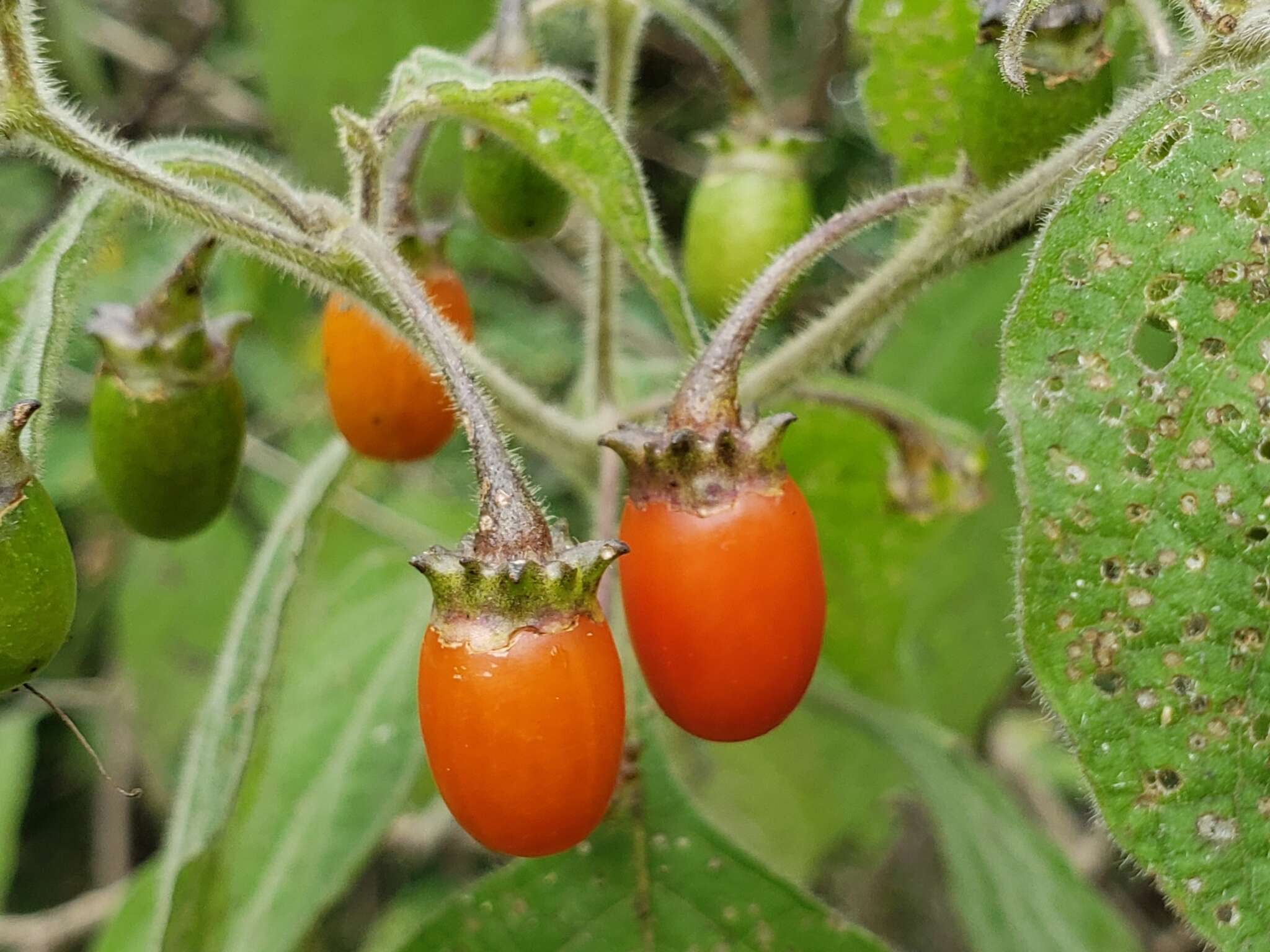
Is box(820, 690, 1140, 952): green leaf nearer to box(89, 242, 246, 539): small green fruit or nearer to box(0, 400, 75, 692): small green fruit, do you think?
box(89, 242, 246, 539): small green fruit

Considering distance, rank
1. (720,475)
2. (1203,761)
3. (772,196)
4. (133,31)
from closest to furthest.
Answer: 1. (1203,761)
2. (720,475)
3. (772,196)
4. (133,31)

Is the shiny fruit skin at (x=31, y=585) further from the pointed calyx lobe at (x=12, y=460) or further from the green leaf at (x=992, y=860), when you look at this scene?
the green leaf at (x=992, y=860)

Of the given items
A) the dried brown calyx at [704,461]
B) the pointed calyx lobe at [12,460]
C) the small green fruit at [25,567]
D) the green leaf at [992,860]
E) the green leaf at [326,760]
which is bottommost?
the green leaf at [326,760]

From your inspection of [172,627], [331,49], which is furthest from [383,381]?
[172,627]

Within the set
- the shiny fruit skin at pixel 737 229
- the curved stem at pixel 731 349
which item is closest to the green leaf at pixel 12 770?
the shiny fruit skin at pixel 737 229

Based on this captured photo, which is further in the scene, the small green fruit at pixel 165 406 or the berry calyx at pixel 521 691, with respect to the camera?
the small green fruit at pixel 165 406

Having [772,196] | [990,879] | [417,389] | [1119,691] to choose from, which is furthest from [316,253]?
[990,879]

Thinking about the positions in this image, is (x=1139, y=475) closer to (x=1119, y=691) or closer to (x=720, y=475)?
(x=1119, y=691)

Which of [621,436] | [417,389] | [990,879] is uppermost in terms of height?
[621,436]
